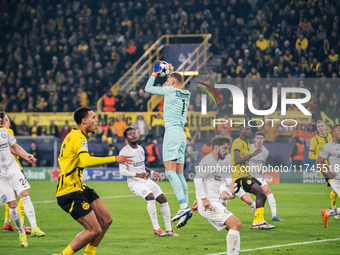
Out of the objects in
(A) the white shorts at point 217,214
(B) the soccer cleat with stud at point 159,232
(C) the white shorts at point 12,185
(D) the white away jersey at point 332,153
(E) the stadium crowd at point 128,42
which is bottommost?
(B) the soccer cleat with stud at point 159,232

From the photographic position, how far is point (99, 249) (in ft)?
34.7

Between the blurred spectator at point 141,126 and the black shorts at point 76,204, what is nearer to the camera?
the black shorts at point 76,204

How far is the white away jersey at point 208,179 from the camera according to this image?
8.70 metres

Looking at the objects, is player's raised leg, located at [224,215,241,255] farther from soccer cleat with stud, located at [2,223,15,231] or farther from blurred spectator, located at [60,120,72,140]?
blurred spectator, located at [60,120,72,140]

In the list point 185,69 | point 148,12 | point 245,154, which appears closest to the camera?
point 245,154

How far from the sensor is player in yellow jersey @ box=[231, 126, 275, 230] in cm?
1275

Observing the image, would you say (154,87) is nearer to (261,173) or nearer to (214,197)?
(214,197)

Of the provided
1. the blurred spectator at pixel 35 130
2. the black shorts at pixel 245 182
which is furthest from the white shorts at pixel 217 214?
the blurred spectator at pixel 35 130

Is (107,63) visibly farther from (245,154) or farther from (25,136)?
(245,154)

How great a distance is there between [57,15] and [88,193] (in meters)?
28.8

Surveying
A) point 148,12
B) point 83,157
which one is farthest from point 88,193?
point 148,12

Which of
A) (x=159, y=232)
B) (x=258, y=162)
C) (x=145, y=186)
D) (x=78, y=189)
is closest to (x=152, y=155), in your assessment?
(x=258, y=162)

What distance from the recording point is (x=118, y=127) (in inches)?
1047

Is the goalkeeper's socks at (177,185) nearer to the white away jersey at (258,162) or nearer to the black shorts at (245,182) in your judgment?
the black shorts at (245,182)
